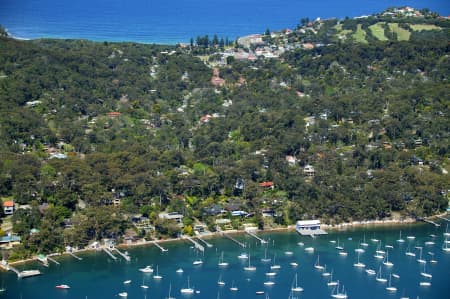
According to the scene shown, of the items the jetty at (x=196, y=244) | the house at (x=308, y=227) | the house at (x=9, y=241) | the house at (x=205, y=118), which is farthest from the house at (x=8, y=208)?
the house at (x=205, y=118)

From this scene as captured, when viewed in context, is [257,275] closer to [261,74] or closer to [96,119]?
[96,119]

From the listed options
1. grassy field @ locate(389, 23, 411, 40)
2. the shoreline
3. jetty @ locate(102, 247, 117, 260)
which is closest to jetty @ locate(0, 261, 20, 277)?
the shoreline

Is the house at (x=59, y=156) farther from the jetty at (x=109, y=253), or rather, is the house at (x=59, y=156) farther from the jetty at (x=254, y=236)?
the jetty at (x=254, y=236)

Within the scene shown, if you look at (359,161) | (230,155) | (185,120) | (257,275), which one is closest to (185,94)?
(185,120)

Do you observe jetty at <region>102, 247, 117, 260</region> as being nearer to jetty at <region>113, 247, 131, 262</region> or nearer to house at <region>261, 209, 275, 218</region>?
jetty at <region>113, 247, 131, 262</region>

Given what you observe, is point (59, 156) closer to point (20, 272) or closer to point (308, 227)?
point (20, 272)

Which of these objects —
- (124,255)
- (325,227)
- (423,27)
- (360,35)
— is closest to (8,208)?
(124,255)
